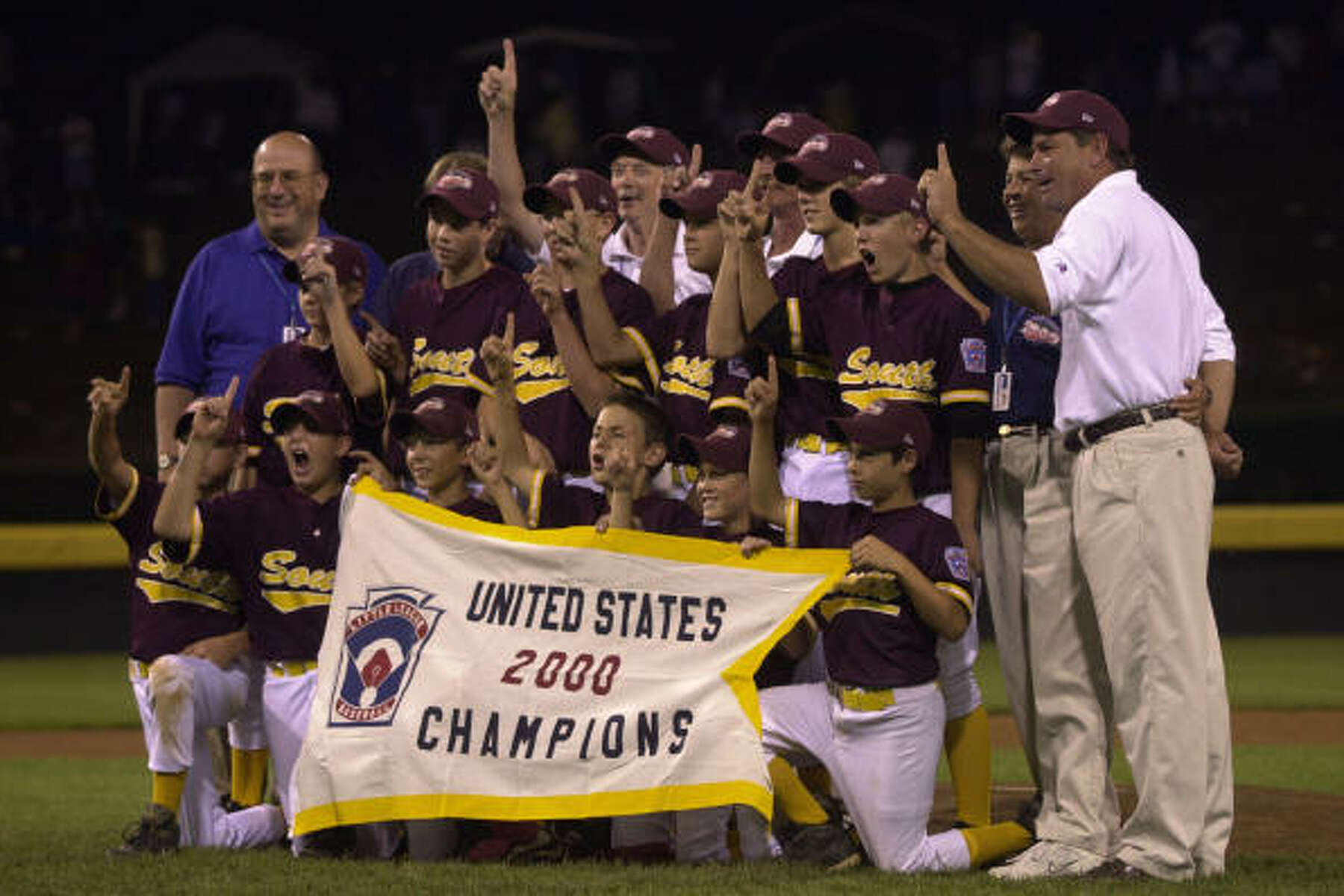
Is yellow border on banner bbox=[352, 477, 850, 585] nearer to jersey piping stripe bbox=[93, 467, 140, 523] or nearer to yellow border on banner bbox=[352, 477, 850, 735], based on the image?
yellow border on banner bbox=[352, 477, 850, 735]

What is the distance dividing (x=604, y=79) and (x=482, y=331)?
56.7 ft

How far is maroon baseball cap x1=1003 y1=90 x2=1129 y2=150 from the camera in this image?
5.32 metres

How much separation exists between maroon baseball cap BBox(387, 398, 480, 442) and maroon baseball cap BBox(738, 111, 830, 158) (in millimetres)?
1192

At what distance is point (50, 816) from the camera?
6832 millimetres

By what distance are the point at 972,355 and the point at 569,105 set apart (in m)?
16.2

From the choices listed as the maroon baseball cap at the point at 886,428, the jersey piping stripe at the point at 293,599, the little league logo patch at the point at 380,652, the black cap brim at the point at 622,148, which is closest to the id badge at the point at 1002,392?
the maroon baseball cap at the point at 886,428

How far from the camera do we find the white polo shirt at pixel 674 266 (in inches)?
266

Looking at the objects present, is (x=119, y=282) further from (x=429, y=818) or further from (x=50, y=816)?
(x=429, y=818)

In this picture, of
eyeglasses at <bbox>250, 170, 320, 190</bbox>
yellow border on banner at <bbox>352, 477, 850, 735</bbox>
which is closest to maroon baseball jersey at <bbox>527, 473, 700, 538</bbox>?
yellow border on banner at <bbox>352, 477, 850, 735</bbox>

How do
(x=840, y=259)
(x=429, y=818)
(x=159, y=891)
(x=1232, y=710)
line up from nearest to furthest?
(x=159, y=891)
(x=429, y=818)
(x=840, y=259)
(x=1232, y=710)

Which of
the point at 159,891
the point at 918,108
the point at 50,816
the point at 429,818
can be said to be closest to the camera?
the point at 159,891

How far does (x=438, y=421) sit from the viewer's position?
5934 millimetres

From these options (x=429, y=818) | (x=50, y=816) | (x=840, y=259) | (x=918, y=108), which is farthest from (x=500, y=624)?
(x=918, y=108)

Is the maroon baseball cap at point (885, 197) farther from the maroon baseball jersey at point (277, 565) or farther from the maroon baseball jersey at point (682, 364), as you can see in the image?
the maroon baseball jersey at point (277, 565)
